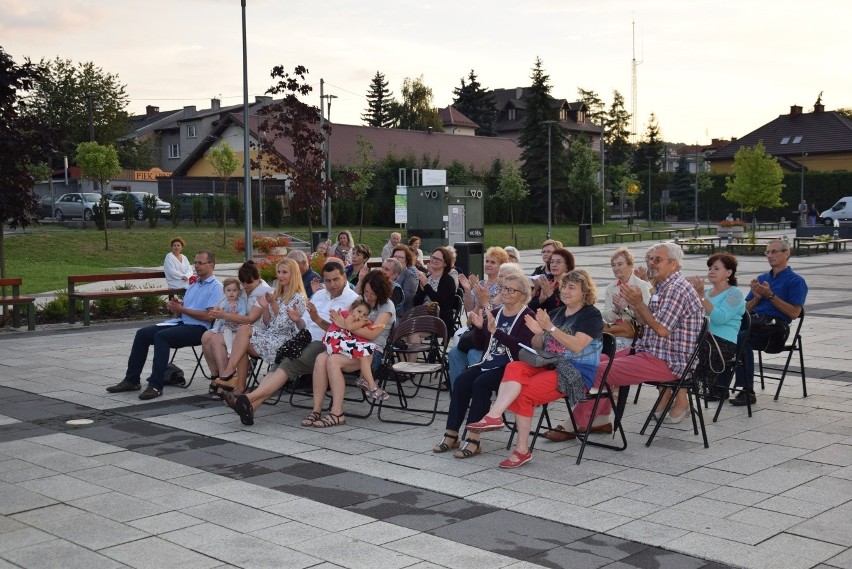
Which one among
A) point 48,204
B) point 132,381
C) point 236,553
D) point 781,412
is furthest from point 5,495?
point 48,204

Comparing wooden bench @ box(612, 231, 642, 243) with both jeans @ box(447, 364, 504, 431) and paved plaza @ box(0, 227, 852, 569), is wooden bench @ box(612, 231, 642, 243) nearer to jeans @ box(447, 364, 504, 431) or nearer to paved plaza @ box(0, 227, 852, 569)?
paved plaza @ box(0, 227, 852, 569)

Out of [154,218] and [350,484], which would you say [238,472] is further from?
[154,218]

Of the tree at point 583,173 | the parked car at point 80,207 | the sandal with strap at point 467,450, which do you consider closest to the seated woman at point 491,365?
the sandal with strap at point 467,450

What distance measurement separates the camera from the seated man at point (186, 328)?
9.66 metres

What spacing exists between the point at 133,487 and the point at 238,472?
73cm

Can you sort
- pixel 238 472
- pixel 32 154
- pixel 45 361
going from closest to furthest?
1. pixel 238 472
2. pixel 45 361
3. pixel 32 154

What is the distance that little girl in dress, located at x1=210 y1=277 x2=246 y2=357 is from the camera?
29.8 feet

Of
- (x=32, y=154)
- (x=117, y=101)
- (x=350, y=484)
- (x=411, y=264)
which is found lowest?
(x=350, y=484)

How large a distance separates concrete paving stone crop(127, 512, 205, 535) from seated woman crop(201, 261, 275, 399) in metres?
3.36

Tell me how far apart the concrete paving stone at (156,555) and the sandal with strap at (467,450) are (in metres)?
2.45

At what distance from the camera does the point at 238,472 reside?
661 centimetres

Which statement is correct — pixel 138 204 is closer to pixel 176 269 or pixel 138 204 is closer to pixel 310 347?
pixel 176 269

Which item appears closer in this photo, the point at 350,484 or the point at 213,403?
the point at 350,484

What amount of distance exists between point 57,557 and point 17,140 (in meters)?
11.9
